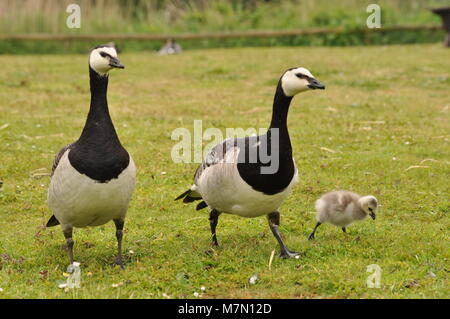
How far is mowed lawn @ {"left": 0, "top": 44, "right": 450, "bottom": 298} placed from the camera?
6008 millimetres

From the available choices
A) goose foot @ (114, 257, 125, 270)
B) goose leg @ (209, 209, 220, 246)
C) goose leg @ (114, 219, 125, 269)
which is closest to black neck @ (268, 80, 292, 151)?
goose leg @ (209, 209, 220, 246)

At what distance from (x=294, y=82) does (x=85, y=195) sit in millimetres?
2071

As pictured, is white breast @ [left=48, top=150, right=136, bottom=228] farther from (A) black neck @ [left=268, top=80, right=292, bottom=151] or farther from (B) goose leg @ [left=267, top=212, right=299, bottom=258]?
(B) goose leg @ [left=267, top=212, right=299, bottom=258]

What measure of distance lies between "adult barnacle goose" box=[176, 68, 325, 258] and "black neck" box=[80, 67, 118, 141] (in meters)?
1.07

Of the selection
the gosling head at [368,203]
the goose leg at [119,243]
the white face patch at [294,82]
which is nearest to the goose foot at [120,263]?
the goose leg at [119,243]

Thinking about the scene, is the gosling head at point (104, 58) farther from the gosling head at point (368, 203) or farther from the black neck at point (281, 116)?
the gosling head at point (368, 203)

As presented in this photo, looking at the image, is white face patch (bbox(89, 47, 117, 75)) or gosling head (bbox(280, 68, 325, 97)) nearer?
white face patch (bbox(89, 47, 117, 75))

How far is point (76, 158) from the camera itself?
5.80 metres

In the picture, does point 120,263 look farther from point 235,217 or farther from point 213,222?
point 235,217

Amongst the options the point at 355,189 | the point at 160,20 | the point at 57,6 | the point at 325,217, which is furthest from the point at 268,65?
the point at 325,217

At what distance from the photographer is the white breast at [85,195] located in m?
5.78

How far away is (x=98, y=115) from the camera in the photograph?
596cm

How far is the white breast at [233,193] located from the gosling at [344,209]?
30.7 inches

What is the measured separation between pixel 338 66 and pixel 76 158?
13678 millimetres
